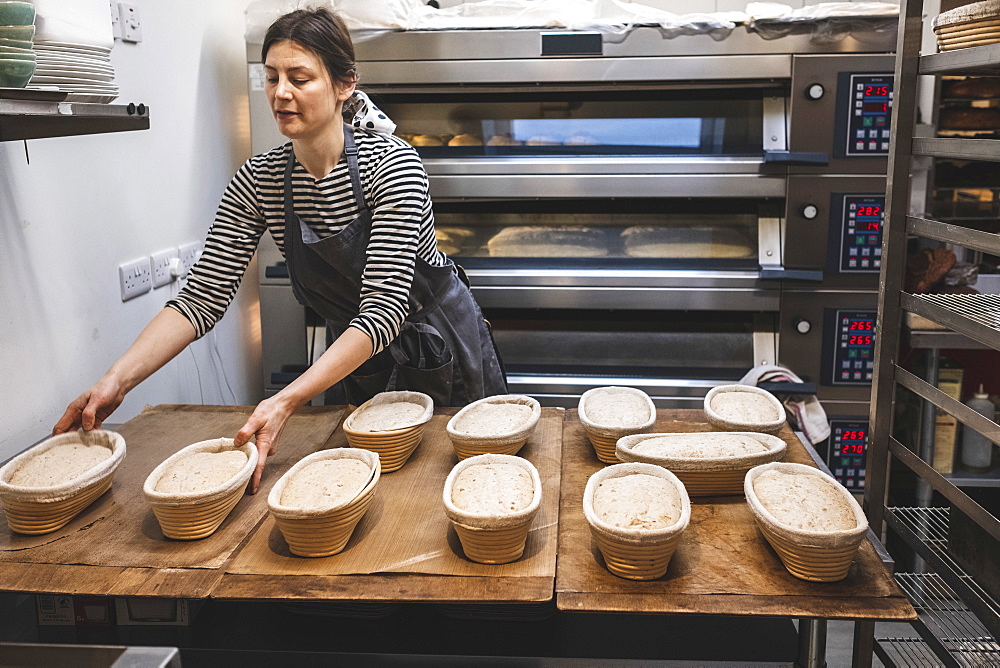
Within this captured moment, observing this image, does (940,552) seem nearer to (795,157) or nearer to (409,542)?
(409,542)

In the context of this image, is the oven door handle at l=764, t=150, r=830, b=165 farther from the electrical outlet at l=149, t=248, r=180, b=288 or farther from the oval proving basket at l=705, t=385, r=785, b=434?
the electrical outlet at l=149, t=248, r=180, b=288

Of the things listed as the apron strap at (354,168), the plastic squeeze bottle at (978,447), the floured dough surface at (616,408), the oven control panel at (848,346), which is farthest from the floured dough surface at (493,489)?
the plastic squeeze bottle at (978,447)

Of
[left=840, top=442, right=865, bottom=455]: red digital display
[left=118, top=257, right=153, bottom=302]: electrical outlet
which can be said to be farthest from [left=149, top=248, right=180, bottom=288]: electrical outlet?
[left=840, top=442, right=865, bottom=455]: red digital display

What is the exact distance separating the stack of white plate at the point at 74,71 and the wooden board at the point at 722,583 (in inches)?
42.1

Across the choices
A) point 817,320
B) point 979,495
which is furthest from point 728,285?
point 979,495

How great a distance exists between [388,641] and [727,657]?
504 mm

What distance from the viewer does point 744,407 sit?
164cm

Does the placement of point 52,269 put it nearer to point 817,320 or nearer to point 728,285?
point 728,285

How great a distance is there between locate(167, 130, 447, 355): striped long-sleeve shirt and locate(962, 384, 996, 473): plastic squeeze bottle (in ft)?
6.08

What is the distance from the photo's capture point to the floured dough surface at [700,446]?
4.55 feet

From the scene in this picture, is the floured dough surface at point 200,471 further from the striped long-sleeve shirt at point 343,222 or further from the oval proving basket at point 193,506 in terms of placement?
the striped long-sleeve shirt at point 343,222

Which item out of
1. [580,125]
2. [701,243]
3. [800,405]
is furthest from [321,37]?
[800,405]

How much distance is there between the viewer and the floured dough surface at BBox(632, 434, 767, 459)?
1.39m

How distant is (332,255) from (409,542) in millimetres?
805
